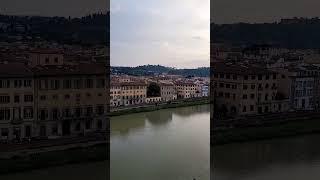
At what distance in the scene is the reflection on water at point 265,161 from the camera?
17.9 ft

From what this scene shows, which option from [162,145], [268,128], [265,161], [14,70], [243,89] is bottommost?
[162,145]

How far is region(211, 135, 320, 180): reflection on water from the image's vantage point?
5441 millimetres

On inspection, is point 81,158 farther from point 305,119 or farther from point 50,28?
point 305,119

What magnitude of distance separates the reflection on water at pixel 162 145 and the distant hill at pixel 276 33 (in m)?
2.04

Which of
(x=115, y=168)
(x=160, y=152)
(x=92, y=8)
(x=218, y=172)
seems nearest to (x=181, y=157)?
(x=160, y=152)

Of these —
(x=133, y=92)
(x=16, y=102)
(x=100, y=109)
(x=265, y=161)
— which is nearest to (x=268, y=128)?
(x=265, y=161)

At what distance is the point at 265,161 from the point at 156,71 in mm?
3419

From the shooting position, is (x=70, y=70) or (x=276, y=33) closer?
(x=70, y=70)

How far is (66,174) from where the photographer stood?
4633 millimetres

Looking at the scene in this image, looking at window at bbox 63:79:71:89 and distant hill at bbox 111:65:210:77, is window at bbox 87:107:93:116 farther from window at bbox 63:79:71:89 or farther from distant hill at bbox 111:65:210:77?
distant hill at bbox 111:65:210:77

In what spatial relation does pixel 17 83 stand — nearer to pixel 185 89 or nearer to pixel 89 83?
pixel 89 83

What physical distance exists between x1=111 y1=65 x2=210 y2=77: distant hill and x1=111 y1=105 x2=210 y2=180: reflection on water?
0.76 meters

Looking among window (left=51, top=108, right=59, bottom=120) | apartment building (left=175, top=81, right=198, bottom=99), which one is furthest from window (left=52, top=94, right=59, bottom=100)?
apartment building (left=175, top=81, right=198, bottom=99)

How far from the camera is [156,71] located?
27.7ft
